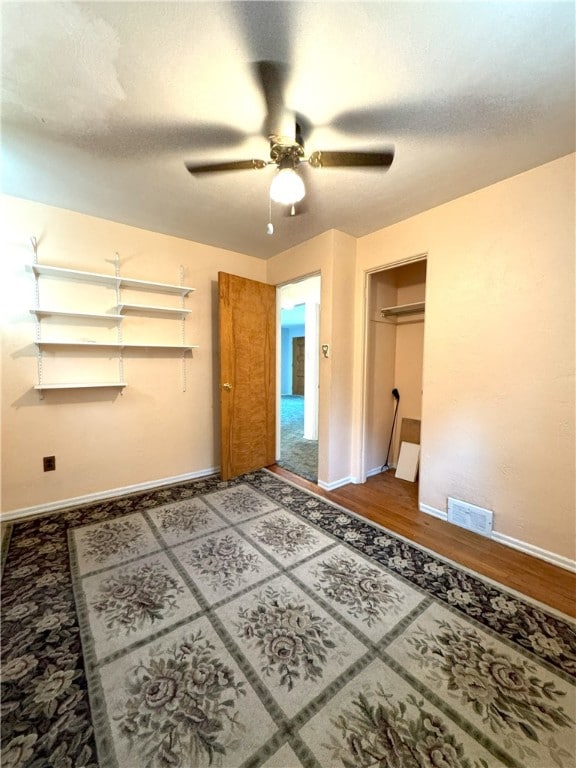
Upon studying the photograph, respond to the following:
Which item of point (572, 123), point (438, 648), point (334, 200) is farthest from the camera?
point (334, 200)

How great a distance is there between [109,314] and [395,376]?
3.07m

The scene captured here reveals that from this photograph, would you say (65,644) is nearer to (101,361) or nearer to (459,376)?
(101,361)

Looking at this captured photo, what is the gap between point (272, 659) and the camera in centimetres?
123

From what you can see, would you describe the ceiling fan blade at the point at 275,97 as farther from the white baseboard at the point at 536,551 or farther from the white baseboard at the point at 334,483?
the white baseboard at the point at 536,551

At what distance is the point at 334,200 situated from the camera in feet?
7.20

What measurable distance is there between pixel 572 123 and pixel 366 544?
2675 millimetres

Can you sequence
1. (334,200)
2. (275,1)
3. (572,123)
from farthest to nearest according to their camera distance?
(334,200)
(572,123)
(275,1)

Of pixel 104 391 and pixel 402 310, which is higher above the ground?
pixel 402 310

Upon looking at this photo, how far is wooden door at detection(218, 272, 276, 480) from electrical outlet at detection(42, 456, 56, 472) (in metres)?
1.42

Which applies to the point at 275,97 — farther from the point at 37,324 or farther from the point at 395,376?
the point at 395,376

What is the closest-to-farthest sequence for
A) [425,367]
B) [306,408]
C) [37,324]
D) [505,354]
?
[505,354] → [37,324] → [425,367] → [306,408]

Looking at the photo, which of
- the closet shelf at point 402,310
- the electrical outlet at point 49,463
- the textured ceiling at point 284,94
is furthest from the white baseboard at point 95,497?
the closet shelf at point 402,310

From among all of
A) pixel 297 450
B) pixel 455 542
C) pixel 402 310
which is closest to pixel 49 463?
pixel 297 450

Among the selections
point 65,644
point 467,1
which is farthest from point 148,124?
point 65,644
